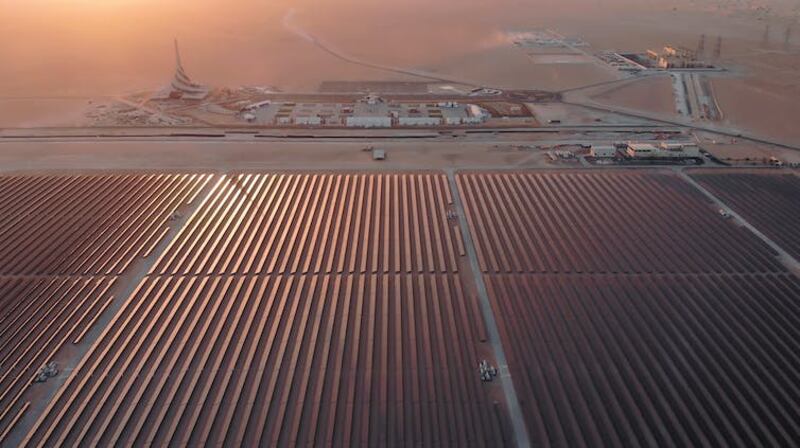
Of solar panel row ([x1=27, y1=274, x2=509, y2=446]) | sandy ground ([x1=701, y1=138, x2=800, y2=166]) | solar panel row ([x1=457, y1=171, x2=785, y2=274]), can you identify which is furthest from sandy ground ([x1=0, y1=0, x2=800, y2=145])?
solar panel row ([x1=27, y1=274, x2=509, y2=446])

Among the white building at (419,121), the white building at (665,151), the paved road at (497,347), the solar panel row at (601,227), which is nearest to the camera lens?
the paved road at (497,347)

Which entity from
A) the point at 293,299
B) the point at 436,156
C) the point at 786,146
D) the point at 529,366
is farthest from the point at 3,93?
the point at 786,146

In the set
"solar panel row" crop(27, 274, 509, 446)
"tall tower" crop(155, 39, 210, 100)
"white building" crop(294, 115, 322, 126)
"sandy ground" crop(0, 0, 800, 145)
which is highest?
"sandy ground" crop(0, 0, 800, 145)

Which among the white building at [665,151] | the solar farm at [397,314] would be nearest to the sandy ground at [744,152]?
the white building at [665,151]

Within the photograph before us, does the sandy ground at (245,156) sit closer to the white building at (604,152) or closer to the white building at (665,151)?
the white building at (604,152)

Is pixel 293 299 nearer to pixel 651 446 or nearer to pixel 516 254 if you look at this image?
pixel 516 254

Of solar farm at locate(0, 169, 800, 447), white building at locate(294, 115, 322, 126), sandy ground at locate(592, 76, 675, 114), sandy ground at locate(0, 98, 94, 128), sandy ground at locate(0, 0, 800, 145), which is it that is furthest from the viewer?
sandy ground at locate(0, 0, 800, 145)

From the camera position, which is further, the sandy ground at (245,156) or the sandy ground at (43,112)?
the sandy ground at (43,112)

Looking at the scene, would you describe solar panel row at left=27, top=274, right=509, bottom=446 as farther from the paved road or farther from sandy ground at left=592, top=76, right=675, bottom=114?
sandy ground at left=592, top=76, right=675, bottom=114
